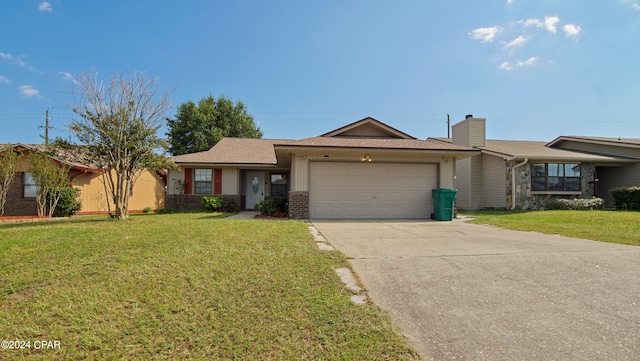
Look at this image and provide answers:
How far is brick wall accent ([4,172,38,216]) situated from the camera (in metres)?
13.1

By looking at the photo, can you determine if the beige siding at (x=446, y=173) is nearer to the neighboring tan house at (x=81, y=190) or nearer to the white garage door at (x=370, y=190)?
the white garage door at (x=370, y=190)

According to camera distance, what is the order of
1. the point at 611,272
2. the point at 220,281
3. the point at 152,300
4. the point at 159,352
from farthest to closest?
the point at 611,272, the point at 220,281, the point at 152,300, the point at 159,352

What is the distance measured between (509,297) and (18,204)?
17.9m

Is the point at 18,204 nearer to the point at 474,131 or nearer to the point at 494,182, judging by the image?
the point at 494,182

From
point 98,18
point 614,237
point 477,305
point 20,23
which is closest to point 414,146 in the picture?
point 614,237

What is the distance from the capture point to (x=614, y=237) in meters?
6.71

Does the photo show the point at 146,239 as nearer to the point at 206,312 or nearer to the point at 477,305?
the point at 206,312

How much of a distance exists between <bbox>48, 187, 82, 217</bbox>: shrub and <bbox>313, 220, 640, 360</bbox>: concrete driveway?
1261cm

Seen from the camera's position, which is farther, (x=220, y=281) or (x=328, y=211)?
(x=328, y=211)

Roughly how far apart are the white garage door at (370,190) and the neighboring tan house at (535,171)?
578 cm

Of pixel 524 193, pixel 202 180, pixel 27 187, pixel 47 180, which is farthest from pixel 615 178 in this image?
pixel 27 187

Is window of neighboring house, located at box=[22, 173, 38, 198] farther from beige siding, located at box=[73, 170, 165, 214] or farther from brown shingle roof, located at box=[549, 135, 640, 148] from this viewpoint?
brown shingle roof, located at box=[549, 135, 640, 148]

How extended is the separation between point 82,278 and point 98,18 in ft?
31.6

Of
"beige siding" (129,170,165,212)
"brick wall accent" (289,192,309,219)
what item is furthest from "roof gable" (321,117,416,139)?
"beige siding" (129,170,165,212)
